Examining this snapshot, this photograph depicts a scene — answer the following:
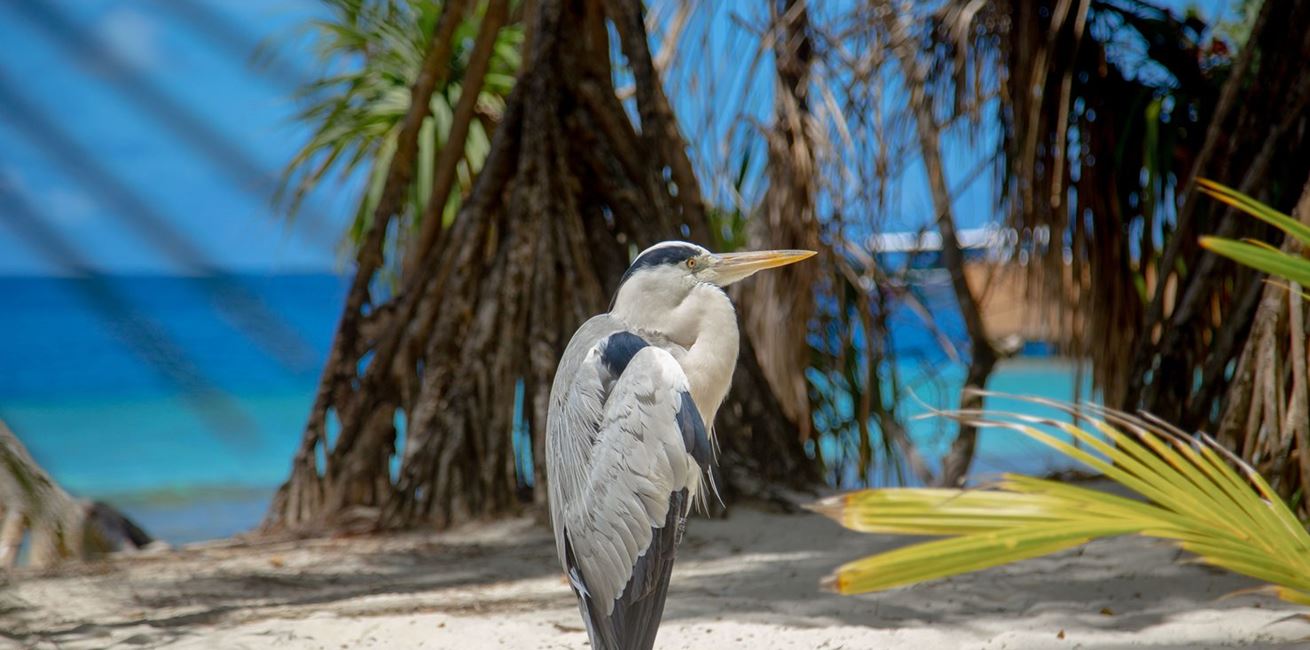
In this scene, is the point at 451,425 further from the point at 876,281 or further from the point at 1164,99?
the point at 1164,99

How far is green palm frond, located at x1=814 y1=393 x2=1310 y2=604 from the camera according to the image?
1139 millimetres

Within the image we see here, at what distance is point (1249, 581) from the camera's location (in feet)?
7.68

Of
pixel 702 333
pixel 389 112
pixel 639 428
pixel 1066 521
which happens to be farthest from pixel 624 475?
pixel 389 112

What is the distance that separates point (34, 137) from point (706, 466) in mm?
1200

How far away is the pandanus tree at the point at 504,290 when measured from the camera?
3342 millimetres

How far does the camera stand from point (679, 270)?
66.5 inches

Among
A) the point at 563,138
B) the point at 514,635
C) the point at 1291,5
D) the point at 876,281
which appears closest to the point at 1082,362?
the point at 876,281

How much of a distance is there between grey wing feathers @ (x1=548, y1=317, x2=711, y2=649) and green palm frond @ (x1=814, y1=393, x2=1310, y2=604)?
0.96 ft

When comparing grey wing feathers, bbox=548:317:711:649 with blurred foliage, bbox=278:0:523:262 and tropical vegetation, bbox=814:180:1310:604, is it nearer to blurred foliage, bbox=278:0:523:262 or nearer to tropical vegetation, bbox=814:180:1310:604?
tropical vegetation, bbox=814:180:1310:604

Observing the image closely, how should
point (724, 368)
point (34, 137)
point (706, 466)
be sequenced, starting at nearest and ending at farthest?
point (34, 137) < point (706, 466) < point (724, 368)

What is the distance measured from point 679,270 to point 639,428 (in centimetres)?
28

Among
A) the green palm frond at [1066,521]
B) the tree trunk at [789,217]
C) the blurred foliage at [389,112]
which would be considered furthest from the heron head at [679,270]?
the blurred foliage at [389,112]

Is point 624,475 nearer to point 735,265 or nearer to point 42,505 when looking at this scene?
point 735,265

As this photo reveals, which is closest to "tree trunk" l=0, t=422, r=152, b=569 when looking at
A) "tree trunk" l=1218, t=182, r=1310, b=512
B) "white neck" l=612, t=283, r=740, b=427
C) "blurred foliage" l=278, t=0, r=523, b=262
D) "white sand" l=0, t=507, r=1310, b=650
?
"white neck" l=612, t=283, r=740, b=427
